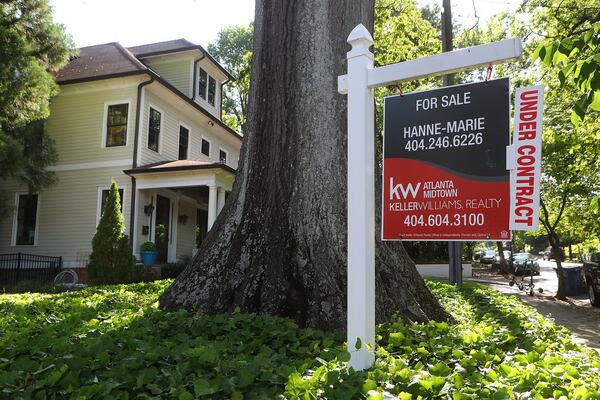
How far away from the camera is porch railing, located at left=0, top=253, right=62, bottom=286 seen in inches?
656

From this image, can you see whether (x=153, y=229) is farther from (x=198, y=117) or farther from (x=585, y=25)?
(x=585, y=25)

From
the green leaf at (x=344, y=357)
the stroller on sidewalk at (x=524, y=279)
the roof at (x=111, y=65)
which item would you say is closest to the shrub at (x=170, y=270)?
the roof at (x=111, y=65)

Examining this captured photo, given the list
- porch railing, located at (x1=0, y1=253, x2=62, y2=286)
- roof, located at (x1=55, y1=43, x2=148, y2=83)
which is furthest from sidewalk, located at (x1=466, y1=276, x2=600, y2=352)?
porch railing, located at (x1=0, y1=253, x2=62, y2=286)

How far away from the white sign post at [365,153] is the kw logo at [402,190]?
117 mm

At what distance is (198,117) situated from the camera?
2125 centimetres

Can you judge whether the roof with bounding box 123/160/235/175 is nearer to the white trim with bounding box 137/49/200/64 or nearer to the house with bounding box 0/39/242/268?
the house with bounding box 0/39/242/268

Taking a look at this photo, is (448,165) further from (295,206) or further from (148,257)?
(148,257)

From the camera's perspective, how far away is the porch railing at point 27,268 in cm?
1667

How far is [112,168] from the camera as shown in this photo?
1797cm

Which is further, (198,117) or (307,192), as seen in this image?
(198,117)

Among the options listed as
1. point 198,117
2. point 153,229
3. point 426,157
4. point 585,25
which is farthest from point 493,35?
point 426,157

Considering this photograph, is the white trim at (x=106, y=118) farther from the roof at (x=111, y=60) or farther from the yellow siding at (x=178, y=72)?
the yellow siding at (x=178, y=72)

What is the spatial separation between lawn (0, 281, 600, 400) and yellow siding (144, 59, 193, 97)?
58.3ft

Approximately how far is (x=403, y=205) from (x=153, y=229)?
16444mm
